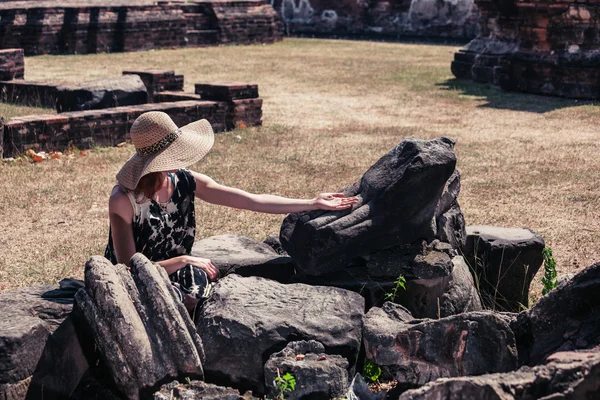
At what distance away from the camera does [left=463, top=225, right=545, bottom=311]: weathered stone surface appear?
484 cm

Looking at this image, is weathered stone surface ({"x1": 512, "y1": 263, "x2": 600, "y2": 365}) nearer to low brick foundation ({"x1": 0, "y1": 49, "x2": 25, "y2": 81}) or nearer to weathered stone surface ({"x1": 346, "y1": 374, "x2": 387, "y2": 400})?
weathered stone surface ({"x1": 346, "y1": 374, "x2": 387, "y2": 400})

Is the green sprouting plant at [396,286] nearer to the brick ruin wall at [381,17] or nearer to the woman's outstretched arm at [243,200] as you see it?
the woman's outstretched arm at [243,200]

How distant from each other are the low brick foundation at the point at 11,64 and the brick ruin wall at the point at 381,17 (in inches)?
463

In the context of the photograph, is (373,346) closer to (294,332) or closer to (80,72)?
(294,332)

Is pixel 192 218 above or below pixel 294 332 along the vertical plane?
above

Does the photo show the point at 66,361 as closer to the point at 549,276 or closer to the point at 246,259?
the point at 246,259

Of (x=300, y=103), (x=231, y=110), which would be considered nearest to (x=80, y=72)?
(x=300, y=103)

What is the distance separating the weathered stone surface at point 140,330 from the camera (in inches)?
129

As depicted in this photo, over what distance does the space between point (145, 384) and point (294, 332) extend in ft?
2.14

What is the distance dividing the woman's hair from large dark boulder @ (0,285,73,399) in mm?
587

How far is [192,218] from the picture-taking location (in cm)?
416

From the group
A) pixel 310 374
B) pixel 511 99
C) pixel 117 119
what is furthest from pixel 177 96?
pixel 310 374

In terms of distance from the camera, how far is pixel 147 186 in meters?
3.89

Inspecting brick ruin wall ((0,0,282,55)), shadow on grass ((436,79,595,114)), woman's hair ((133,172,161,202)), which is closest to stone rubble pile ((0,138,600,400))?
woman's hair ((133,172,161,202))
